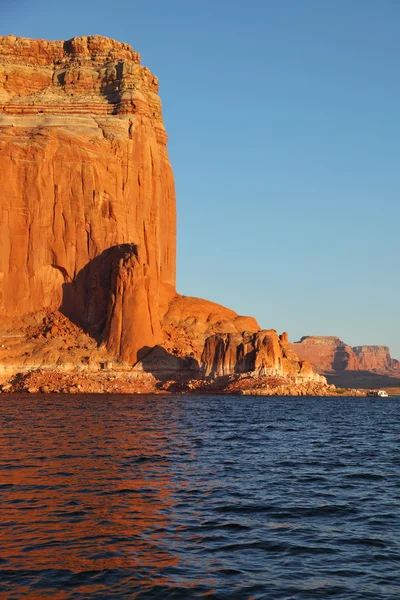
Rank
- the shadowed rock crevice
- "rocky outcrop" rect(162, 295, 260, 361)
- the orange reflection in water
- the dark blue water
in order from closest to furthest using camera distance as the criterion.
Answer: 1. the dark blue water
2. the orange reflection in water
3. the shadowed rock crevice
4. "rocky outcrop" rect(162, 295, 260, 361)

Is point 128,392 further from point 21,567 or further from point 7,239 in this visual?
point 21,567

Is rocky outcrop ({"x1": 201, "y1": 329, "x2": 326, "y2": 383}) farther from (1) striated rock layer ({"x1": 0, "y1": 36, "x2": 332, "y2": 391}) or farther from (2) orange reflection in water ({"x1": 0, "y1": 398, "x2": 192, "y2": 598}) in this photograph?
(2) orange reflection in water ({"x1": 0, "y1": 398, "x2": 192, "y2": 598})

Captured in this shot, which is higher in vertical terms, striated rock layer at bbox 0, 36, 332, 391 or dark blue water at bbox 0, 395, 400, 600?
striated rock layer at bbox 0, 36, 332, 391

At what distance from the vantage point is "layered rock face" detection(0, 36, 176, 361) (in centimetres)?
11462

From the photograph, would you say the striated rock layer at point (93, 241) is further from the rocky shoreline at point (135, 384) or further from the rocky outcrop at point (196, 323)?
the rocky shoreline at point (135, 384)

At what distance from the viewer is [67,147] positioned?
12138 cm

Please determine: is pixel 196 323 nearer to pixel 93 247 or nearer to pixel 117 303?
pixel 117 303

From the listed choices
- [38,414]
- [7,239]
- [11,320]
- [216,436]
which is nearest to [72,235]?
[7,239]

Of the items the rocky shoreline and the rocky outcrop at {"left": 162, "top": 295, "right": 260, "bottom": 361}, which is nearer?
the rocky shoreline

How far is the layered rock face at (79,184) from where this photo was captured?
11462 cm

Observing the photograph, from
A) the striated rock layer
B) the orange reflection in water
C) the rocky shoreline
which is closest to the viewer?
the orange reflection in water

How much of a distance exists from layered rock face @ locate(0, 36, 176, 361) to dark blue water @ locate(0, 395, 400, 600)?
7913 centimetres

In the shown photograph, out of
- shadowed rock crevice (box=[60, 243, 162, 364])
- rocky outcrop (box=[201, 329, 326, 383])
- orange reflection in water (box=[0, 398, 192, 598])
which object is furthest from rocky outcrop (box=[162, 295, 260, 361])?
orange reflection in water (box=[0, 398, 192, 598])

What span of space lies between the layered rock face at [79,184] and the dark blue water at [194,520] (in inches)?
3115
